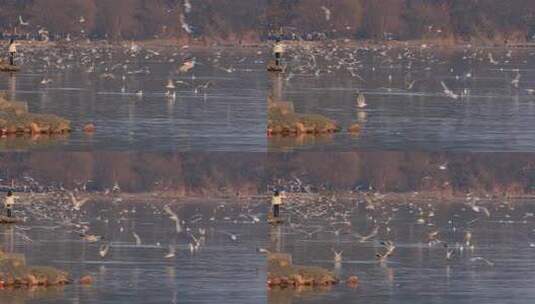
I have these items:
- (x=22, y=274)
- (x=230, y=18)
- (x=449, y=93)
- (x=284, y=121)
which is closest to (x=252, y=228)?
(x=22, y=274)

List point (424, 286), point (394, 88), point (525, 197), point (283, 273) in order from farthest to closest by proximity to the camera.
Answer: point (525, 197) → point (394, 88) → point (424, 286) → point (283, 273)

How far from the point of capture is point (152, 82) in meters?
43.9

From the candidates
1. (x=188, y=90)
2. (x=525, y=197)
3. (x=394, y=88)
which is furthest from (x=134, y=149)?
(x=525, y=197)

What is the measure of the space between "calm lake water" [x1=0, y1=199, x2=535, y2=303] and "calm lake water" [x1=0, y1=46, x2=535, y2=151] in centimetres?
139

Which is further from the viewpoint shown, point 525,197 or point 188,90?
point 525,197

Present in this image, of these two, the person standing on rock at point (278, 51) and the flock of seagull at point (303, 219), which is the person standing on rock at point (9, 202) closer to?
the flock of seagull at point (303, 219)

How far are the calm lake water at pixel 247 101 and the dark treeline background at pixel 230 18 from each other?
72cm

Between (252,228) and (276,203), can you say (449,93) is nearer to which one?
(252,228)

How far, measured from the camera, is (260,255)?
104ft

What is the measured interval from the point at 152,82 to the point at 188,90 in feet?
16.5

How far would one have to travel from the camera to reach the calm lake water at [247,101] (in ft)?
111

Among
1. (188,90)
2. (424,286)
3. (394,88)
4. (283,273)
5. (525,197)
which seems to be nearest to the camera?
(283,273)

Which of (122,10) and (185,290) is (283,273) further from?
(122,10)

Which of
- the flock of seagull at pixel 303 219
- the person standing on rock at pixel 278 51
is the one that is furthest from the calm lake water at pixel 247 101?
the flock of seagull at pixel 303 219
